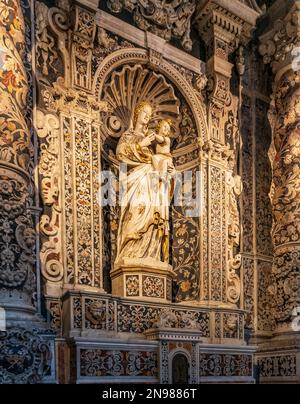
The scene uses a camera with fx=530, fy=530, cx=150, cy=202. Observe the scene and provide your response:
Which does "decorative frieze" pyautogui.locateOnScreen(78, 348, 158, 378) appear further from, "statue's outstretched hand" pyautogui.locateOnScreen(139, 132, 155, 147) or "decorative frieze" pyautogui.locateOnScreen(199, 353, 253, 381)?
"statue's outstretched hand" pyautogui.locateOnScreen(139, 132, 155, 147)

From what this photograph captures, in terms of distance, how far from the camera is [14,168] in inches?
197

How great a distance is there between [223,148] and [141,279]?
234cm

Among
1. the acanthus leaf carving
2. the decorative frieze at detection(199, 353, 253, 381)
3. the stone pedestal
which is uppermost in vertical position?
the acanthus leaf carving

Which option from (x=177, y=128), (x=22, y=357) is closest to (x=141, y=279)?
(x=22, y=357)

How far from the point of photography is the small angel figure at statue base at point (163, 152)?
6984 mm

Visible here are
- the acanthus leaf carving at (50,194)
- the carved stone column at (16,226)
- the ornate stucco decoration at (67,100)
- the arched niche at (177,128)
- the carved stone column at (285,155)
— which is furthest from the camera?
the carved stone column at (285,155)

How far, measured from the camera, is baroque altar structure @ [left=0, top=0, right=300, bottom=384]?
5359 mm

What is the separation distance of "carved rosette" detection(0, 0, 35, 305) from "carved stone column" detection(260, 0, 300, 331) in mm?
3691

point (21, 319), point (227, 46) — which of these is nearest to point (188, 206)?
point (227, 46)

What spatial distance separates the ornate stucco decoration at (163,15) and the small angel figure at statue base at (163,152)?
129 cm

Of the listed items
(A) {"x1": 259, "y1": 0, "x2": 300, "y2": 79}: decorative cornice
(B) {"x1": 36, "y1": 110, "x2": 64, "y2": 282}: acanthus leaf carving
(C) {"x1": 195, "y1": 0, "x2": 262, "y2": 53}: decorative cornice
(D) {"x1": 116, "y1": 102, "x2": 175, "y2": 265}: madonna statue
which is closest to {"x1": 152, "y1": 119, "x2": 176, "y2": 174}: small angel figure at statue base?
(D) {"x1": 116, "y1": 102, "x2": 175, "y2": 265}: madonna statue

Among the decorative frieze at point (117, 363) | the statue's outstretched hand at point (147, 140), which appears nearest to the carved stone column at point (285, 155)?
the statue's outstretched hand at point (147, 140)

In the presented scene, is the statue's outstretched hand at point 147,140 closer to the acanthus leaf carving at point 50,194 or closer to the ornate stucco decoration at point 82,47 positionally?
the ornate stucco decoration at point 82,47

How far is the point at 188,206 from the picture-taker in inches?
288
